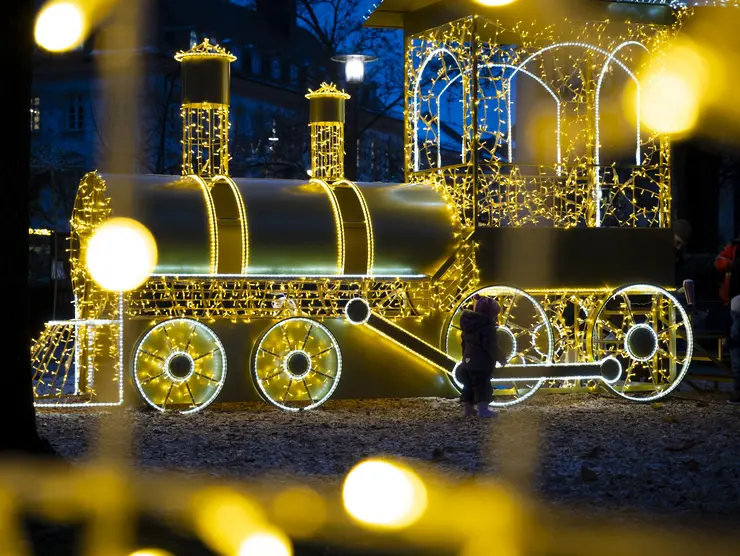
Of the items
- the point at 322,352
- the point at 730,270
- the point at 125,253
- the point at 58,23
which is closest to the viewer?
the point at 125,253

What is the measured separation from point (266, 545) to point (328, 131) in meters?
9.85

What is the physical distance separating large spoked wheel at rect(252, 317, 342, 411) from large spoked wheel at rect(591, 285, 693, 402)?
3.01 meters

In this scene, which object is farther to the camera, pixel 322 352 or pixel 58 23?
pixel 58 23

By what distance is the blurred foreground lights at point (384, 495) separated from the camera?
25.8 feet

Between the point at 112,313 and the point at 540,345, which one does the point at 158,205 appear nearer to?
the point at 112,313

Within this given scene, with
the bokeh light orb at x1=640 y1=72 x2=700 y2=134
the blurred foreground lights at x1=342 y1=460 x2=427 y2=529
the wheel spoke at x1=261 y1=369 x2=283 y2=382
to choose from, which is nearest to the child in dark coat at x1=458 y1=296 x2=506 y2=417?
the wheel spoke at x1=261 y1=369 x2=283 y2=382

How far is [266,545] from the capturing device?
23.1 feet

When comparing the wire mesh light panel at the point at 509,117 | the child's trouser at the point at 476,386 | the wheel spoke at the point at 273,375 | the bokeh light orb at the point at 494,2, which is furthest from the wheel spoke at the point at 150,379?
the bokeh light orb at the point at 494,2

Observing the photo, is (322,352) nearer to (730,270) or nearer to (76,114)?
(730,270)

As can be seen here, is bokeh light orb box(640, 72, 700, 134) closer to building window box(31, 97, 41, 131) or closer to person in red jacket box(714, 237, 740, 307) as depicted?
person in red jacket box(714, 237, 740, 307)

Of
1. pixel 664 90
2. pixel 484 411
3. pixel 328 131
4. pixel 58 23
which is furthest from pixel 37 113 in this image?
pixel 484 411

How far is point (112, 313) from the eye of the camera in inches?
542

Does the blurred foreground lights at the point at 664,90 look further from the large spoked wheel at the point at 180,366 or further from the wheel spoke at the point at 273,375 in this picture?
the large spoked wheel at the point at 180,366

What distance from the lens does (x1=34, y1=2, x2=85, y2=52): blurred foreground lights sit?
2636 centimetres
